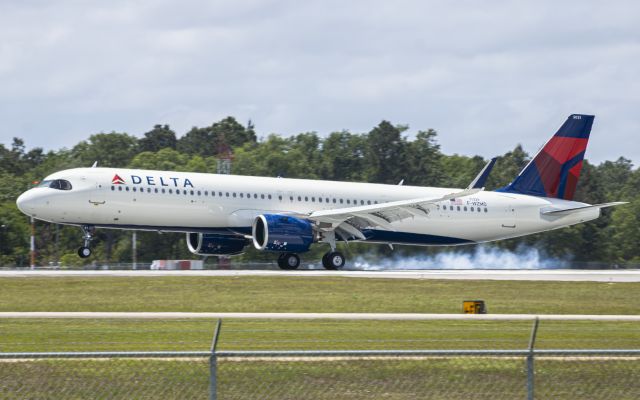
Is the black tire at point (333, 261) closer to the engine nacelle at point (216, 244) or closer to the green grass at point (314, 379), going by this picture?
the engine nacelle at point (216, 244)

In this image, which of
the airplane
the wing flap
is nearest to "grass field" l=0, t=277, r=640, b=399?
the airplane

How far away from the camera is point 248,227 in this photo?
169ft

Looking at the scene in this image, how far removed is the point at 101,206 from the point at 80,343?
26.8 m

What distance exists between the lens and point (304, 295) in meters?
36.2

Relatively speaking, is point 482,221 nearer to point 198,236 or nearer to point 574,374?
point 198,236

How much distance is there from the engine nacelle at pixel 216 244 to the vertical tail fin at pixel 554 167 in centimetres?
1609

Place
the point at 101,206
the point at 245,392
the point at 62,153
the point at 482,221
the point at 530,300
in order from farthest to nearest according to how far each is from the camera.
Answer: the point at 62,153 < the point at 482,221 < the point at 101,206 < the point at 530,300 < the point at 245,392

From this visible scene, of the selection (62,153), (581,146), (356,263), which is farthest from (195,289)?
(62,153)

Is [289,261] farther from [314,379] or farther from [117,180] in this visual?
[314,379]

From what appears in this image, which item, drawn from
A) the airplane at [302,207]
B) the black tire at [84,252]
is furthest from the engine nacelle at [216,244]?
the black tire at [84,252]

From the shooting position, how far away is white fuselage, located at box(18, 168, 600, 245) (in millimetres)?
48781

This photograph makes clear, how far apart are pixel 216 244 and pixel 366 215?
26.4 ft

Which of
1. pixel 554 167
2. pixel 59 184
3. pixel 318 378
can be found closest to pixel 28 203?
pixel 59 184

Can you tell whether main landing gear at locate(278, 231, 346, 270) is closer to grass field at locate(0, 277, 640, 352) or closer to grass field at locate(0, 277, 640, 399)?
grass field at locate(0, 277, 640, 352)
